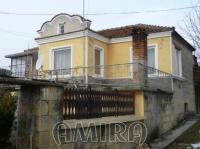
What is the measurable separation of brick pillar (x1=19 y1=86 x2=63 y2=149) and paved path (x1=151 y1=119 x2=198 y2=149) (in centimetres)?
500

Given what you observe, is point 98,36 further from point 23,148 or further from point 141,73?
point 23,148

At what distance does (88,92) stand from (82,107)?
480mm

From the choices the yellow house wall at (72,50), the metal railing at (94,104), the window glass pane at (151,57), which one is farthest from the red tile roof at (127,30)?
the metal railing at (94,104)

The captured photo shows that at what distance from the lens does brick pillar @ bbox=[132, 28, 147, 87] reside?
1018 centimetres

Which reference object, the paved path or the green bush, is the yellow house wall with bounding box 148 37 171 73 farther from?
the green bush

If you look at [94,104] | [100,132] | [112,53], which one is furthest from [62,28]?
[100,132]

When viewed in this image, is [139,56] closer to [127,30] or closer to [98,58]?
[98,58]

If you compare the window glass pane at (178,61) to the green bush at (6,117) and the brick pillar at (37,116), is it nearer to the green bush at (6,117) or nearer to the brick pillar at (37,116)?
the green bush at (6,117)

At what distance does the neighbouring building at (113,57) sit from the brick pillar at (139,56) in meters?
2.16

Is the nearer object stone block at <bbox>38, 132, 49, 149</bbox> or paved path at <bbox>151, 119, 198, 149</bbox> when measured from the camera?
stone block at <bbox>38, 132, 49, 149</bbox>

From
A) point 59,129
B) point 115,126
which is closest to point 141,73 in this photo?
point 115,126

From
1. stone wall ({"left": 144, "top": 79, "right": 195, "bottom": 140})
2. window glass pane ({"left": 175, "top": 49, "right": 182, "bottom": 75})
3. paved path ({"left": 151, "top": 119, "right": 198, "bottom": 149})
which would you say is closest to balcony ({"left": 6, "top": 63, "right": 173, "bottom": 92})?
stone wall ({"left": 144, "top": 79, "right": 195, "bottom": 140})

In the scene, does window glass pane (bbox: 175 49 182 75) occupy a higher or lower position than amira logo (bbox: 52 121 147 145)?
higher

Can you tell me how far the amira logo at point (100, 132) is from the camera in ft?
18.9
